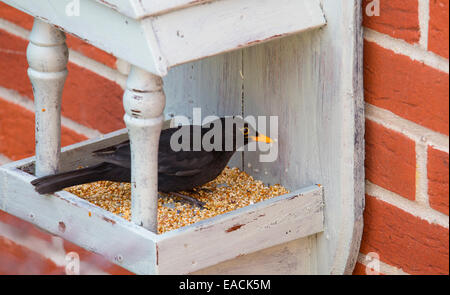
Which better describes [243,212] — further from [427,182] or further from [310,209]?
[427,182]

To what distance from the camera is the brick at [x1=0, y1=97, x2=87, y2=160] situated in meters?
1.67

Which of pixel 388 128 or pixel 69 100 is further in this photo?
pixel 69 100

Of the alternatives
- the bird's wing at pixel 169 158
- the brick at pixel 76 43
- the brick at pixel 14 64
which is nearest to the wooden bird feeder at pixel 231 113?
the bird's wing at pixel 169 158

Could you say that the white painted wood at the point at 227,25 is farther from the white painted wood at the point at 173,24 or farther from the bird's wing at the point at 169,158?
the bird's wing at the point at 169,158

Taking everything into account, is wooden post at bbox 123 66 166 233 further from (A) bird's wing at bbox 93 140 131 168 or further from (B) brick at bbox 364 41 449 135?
(B) brick at bbox 364 41 449 135

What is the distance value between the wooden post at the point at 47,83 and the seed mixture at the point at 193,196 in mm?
89

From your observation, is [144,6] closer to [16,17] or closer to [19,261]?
[19,261]

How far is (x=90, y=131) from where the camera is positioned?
1643 mm

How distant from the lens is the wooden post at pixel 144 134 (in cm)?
98

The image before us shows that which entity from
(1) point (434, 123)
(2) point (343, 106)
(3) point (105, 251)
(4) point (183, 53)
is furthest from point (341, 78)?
(3) point (105, 251)

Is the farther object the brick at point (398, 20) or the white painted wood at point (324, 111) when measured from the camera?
the white painted wood at point (324, 111)

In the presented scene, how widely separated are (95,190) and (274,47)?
46cm

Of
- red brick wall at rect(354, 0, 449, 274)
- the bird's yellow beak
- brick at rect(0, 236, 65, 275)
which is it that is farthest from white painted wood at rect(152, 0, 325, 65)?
brick at rect(0, 236, 65, 275)

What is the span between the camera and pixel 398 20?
39.7 inches
